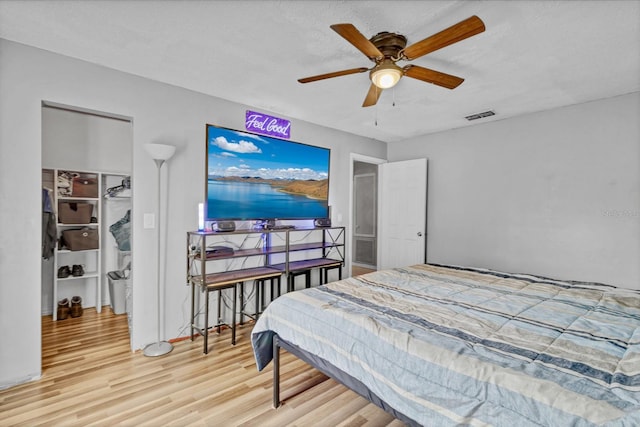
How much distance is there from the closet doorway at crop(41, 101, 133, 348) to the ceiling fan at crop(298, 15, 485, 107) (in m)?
3.09

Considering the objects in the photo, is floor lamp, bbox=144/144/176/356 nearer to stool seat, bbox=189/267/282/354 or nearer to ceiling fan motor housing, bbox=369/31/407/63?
stool seat, bbox=189/267/282/354

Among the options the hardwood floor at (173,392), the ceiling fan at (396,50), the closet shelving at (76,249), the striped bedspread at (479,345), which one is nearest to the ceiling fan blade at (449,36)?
the ceiling fan at (396,50)

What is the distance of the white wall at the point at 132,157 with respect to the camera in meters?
2.22

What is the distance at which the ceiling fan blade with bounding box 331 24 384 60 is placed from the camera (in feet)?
5.18

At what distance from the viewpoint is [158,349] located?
275cm

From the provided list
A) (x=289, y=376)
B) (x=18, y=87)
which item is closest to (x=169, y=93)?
(x=18, y=87)

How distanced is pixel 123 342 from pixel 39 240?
1.21 meters

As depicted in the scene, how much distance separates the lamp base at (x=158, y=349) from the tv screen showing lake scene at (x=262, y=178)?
1227 mm

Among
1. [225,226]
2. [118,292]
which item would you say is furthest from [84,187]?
[225,226]

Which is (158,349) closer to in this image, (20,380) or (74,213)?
(20,380)

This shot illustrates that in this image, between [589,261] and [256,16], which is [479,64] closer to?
[256,16]

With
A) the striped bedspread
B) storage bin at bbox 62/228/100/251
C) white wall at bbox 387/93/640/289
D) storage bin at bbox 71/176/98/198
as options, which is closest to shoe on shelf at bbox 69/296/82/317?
storage bin at bbox 62/228/100/251

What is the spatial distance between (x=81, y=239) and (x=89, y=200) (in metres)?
0.51

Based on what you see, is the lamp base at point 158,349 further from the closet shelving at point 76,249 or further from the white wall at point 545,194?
the white wall at point 545,194
